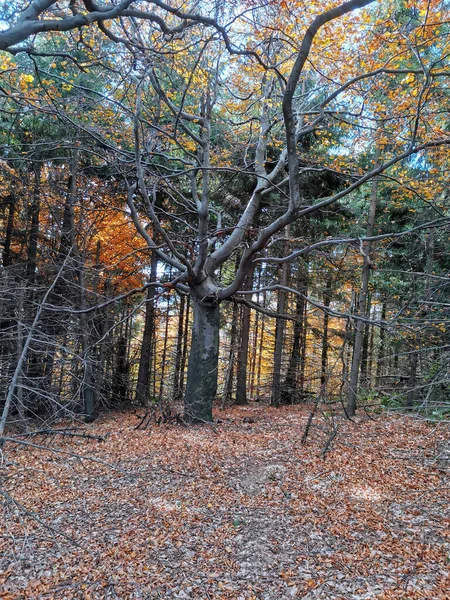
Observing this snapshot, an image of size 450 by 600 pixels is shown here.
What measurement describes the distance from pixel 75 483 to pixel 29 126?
29.2ft

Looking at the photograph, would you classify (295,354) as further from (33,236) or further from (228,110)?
(33,236)

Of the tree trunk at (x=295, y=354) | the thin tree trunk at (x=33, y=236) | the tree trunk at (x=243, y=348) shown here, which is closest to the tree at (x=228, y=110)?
the tree trunk at (x=243, y=348)

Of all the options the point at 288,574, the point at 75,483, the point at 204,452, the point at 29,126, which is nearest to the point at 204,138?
the point at 29,126

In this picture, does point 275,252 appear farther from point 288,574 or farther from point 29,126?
point 288,574

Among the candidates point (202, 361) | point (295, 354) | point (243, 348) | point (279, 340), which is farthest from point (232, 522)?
point (295, 354)

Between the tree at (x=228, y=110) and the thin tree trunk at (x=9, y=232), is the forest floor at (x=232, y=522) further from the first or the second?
the thin tree trunk at (x=9, y=232)

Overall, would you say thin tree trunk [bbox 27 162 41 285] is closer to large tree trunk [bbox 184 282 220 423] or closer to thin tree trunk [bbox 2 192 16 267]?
thin tree trunk [bbox 2 192 16 267]

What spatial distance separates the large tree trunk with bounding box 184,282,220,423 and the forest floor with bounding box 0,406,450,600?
66.0 inches

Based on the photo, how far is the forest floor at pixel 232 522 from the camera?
336cm

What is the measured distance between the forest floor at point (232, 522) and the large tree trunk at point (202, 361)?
168cm

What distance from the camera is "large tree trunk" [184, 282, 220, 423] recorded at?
8664 mm

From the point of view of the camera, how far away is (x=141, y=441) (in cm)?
734

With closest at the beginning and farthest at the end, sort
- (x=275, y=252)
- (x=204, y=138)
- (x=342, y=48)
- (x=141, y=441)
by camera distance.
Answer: (x=342, y=48)
(x=141, y=441)
(x=204, y=138)
(x=275, y=252)

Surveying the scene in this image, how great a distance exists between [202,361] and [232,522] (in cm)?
449
